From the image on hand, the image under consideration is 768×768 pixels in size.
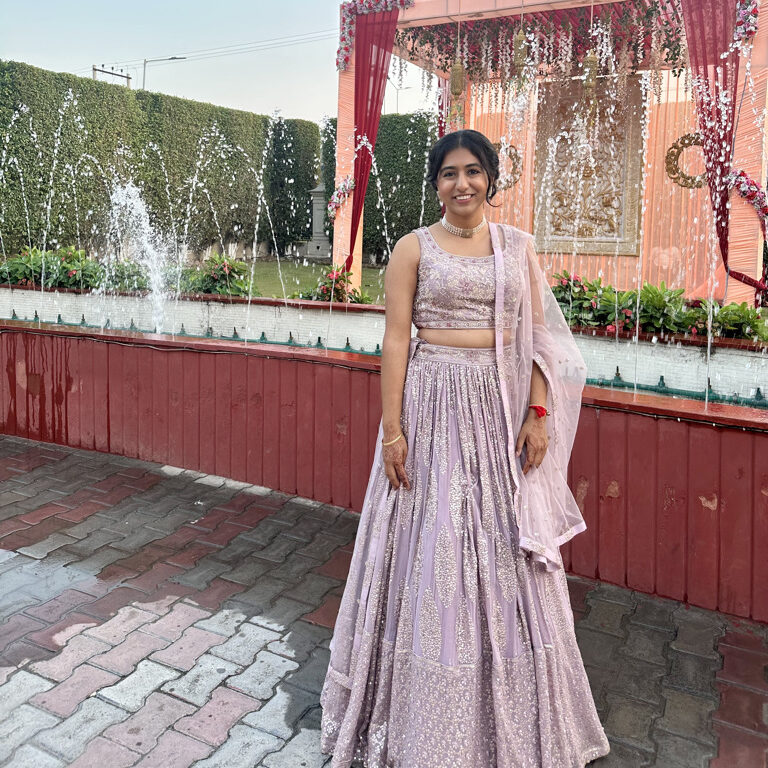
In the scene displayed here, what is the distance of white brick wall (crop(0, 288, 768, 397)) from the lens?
12.4 ft

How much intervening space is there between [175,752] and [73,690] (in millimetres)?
423

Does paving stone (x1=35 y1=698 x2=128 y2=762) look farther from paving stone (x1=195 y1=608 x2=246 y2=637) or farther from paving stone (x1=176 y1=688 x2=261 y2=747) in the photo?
paving stone (x1=195 y1=608 x2=246 y2=637)

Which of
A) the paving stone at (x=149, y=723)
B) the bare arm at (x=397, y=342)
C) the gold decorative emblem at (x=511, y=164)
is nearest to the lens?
the bare arm at (x=397, y=342)

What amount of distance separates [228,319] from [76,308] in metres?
1.48

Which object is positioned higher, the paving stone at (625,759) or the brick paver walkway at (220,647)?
the brick paver walkway at (220,647)

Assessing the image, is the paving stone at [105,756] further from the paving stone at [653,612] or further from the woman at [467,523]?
the paving stone at [653,612]

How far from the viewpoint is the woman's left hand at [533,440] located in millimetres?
1788

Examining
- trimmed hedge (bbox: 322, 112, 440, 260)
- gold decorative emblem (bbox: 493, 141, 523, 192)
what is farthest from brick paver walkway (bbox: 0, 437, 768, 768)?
trimmed hedge (bbox: 322, 112, 440, 260)

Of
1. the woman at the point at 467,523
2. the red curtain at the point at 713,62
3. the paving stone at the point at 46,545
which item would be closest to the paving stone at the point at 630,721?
the woman at the point at 467,523

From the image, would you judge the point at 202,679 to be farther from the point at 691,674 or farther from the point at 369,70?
the point at 369,70

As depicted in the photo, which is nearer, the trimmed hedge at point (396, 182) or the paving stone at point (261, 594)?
the paving stone at point (261, 594)

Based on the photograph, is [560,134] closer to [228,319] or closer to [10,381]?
[228,319]

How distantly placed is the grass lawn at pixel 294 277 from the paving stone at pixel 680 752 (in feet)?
29.3

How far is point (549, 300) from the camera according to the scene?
6.15ft
